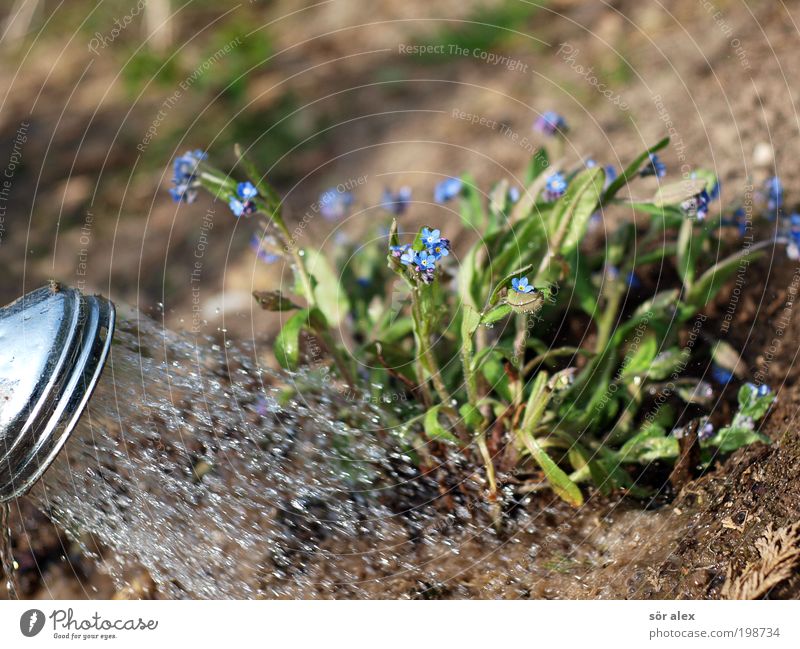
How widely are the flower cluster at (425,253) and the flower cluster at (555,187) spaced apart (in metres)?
0.44

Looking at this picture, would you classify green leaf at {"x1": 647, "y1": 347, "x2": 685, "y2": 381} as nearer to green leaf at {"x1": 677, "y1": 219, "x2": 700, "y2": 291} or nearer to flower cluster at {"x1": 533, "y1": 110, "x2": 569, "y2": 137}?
green leaf at {"x1": 677, "y1": 219, "x2": 700, "y2": 291}

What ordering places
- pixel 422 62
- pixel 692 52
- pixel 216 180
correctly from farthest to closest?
1. pixel 422 62
2. pixel 692 52
3. pixel 216 180

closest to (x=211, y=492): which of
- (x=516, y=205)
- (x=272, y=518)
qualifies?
(x=272, y=518)

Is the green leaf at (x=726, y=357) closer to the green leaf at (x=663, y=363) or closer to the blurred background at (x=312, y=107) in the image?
the green leaf at (x=663, y=363)

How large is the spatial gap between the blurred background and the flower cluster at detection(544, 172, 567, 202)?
2.74 ft

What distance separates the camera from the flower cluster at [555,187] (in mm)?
1836

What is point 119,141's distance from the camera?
141 inches

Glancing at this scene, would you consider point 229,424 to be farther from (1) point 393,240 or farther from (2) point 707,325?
(2) point 707,325

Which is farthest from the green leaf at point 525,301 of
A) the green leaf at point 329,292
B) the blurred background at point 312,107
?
the blurred background at point 312,107

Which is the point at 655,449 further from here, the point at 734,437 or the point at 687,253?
the point at 687,253

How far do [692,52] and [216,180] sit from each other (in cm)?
196

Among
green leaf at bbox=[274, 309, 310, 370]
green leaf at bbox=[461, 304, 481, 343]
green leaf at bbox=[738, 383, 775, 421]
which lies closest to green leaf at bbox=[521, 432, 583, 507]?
green leaf at bbox=[461, 304, 481, 343]

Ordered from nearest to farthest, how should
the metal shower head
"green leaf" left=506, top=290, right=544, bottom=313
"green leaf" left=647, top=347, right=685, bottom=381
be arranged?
"green leaf" left=506, top=290, right=544, bottom=313 → the metal shower head → "green leaf" left=647, top=347, right=685, bottom=381

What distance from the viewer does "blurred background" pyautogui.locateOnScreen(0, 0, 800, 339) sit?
277 centimetres
